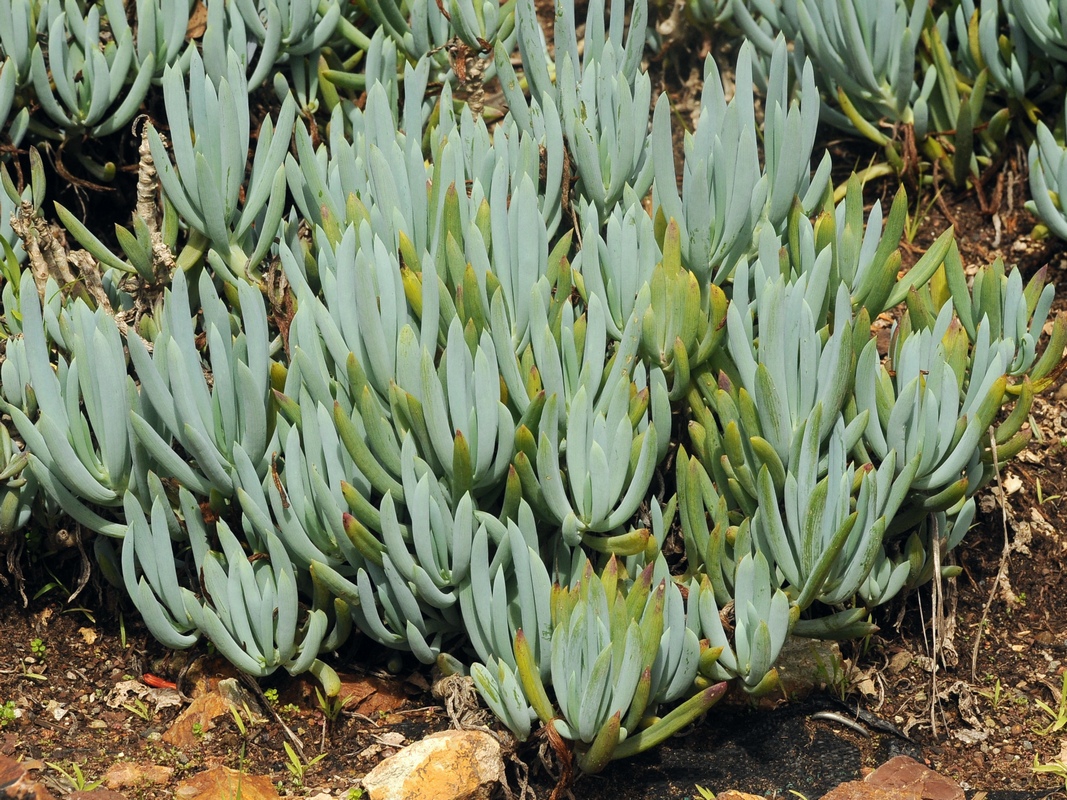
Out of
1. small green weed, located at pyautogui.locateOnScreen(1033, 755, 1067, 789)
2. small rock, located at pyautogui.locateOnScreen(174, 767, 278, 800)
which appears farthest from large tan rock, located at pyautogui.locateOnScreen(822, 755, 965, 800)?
small rock, located at pyautogui.locateOnScreen(174, 767, 278, 800)

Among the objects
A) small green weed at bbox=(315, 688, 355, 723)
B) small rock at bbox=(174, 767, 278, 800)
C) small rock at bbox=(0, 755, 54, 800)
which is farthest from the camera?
small green weed at bbox=(315, 688, 355, 723)

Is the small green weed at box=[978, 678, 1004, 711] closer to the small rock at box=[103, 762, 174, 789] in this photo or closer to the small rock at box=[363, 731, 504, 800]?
the small rock at box=[363, 731, 504, 800]

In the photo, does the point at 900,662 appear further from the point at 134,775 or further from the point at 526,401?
the point at 134,775

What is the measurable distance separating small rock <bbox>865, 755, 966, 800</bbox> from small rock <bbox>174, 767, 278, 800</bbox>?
114 centimetres

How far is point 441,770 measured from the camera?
207cm

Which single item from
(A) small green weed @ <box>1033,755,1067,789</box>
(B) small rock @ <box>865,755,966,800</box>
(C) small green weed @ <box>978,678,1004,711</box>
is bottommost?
(A) small green weed @ <box>1033,755,1067,789</box>

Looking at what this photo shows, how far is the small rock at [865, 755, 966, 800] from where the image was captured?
211 cm

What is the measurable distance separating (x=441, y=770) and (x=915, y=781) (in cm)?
90

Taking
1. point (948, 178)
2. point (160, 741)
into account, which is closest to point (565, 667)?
point (160, 741)

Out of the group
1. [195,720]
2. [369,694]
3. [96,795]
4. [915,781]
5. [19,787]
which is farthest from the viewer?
[369,694]

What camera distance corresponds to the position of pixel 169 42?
9.93 ft

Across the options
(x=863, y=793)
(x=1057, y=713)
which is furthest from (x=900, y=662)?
(x=863, y=793)

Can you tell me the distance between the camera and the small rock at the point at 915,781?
2.11 meters

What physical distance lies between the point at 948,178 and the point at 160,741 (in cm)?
274
